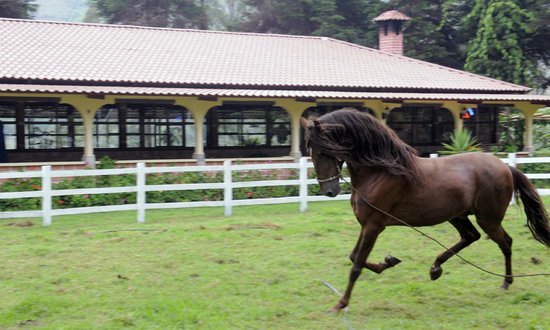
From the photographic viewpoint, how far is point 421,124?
72.0 ft

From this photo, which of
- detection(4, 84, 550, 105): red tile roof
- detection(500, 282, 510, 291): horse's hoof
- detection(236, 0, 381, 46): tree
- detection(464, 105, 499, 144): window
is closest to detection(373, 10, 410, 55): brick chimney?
detection(464, 105, 499, 144): window

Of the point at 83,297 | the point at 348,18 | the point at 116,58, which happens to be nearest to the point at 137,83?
the point at 116,58

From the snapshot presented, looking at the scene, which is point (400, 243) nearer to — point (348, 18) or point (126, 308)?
point (126, 308)

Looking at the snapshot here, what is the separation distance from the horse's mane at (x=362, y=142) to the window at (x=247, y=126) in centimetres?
1311

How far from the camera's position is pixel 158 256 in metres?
8.05

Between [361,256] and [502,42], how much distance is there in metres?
24.2

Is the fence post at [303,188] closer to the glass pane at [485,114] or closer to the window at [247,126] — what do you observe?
the window at [247,126]

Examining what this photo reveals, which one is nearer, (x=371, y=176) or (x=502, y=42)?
(x=371, y=176)

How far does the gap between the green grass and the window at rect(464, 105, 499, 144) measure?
41.8 feet

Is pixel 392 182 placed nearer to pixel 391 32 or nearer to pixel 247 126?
pixel 247 126

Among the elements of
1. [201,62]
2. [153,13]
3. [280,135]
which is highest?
[153,13]

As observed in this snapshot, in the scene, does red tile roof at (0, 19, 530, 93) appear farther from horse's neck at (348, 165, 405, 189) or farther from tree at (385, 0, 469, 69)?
horse's neck at (348, 165, 405, 189)

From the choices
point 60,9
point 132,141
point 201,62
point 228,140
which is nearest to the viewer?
point 132,141

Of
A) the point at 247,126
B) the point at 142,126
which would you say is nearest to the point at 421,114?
the point at 247,126
